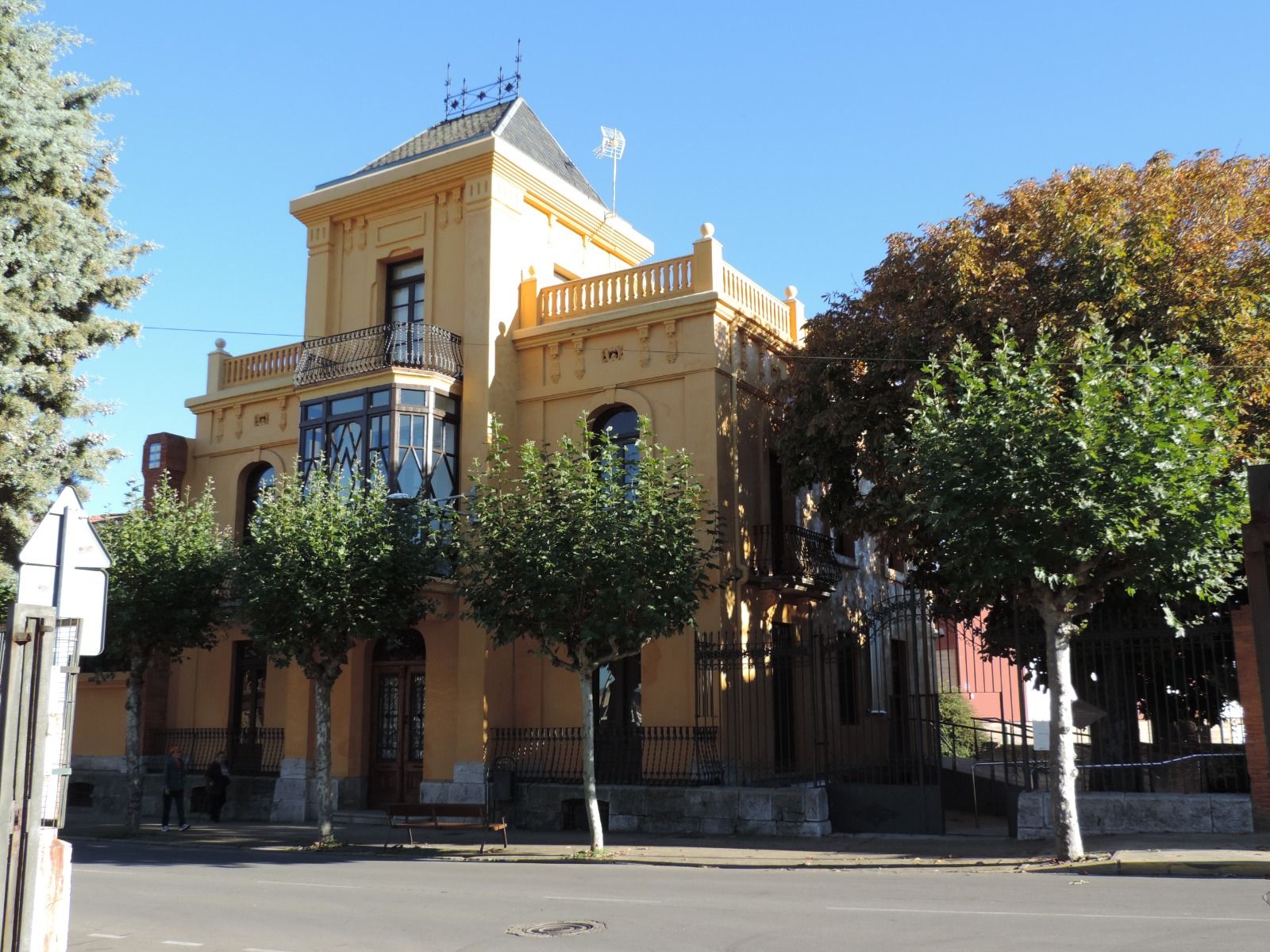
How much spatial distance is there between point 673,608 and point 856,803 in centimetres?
426

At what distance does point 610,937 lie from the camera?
9289mm

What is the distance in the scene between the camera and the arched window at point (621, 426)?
859 inches

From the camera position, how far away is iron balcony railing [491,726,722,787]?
19.2 metres

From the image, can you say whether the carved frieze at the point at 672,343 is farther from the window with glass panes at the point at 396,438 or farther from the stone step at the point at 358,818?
the stone step at the point at 358,818

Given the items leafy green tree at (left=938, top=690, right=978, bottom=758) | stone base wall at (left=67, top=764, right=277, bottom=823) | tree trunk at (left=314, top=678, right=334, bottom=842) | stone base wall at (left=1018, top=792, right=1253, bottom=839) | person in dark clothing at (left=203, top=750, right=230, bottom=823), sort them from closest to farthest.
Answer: stone base wall at (left=1018, top=792, right=1253, bottom=839) < tree trunk at (left=314, top=678, right=334, bottom=842) < person in dark clothing at (left=203, top=750, right=230, bottom=823) < stone base wall at (left=67, top=764, right=277, bottom=823) < leafy green tree at (left=938, top=690, right=978, bottom=758)

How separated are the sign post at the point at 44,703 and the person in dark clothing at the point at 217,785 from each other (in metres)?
16.7

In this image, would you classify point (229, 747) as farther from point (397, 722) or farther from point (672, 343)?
point (672, 343)

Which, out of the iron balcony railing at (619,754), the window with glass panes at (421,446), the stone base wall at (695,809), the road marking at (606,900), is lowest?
the road marking at (606,900)

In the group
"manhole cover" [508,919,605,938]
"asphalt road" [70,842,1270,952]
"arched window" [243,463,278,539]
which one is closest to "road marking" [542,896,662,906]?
"asphalt road" [70,842,1270,952]

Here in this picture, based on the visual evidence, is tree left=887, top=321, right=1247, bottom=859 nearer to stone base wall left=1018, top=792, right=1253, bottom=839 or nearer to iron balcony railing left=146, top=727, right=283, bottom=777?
stone base wall left=1018, top=792, right=1253, bottom=839

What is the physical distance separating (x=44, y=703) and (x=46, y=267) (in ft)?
42.2

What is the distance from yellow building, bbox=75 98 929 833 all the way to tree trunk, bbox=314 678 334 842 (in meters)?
2.65

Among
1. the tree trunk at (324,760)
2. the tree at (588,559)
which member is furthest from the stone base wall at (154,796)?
the tree at (588,559)

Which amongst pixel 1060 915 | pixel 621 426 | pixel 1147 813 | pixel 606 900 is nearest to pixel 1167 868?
pixel 1147 813
